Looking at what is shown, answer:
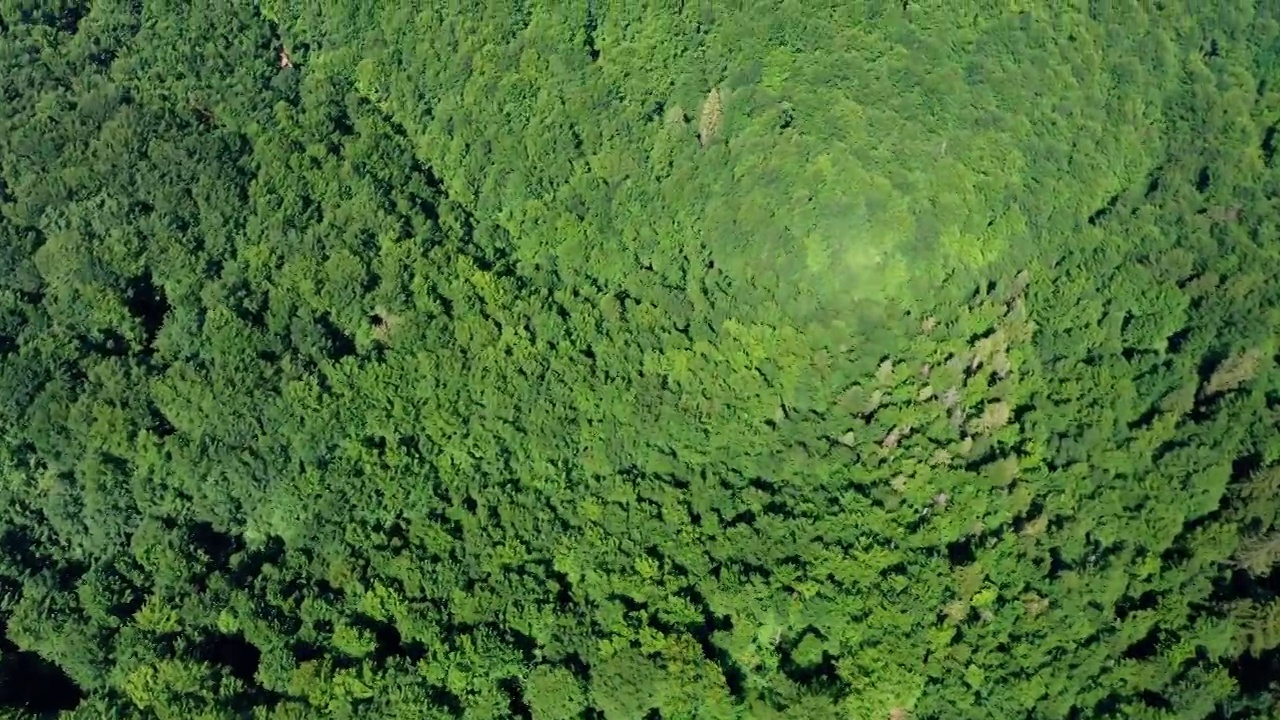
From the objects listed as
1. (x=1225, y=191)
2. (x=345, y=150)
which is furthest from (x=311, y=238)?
(x=1225, y=191)

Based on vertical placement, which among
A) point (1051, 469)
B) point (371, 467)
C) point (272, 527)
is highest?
point (1051, 469)

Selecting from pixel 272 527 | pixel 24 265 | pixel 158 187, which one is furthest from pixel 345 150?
pixel 272 527

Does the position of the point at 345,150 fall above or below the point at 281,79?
below

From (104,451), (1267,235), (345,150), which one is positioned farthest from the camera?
(345,150)

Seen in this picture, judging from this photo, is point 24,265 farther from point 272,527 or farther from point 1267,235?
point 1267,235

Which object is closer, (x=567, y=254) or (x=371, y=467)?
(x=371, y=467)

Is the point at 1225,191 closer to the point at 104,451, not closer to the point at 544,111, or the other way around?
the point at 544,111

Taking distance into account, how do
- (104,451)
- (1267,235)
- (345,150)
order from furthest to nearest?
1. (345,150)
2. (1267,235)
3. (104,451)
